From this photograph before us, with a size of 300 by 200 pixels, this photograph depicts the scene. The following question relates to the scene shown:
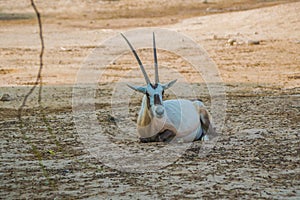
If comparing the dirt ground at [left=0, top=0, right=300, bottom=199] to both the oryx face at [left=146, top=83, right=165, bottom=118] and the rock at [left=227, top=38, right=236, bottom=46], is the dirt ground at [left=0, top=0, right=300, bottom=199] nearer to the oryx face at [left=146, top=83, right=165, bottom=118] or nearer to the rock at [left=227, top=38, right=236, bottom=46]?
the rock at [left=227, top=38, right=236, bottom=46]

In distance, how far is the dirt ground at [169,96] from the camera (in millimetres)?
6344

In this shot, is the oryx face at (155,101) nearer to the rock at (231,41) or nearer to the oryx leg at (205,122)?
the oryx leg at (205,122)

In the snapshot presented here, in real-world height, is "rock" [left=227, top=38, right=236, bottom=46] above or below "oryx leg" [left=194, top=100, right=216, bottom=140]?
above

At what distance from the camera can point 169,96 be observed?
11969 mm

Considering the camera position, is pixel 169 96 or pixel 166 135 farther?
pixel 169 96

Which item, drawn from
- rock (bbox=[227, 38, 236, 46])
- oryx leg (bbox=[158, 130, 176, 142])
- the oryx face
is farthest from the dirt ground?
the oryx face

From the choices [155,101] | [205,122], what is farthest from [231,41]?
[155,101]

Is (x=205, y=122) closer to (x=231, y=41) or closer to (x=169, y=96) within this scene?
(x=169, y=96)

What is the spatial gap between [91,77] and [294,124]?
6.52 m

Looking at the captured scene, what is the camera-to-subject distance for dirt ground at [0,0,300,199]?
6344mm

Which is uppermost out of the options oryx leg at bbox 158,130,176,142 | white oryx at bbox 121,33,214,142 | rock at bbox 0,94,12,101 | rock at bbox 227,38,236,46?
rock at bbox 227,38,236,46

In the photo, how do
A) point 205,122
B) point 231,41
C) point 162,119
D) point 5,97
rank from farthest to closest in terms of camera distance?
point 231,41, point 5,97, point 205,122, point 162,119

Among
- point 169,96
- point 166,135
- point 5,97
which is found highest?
point 5,97

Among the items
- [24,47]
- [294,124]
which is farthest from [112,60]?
[294,124]
